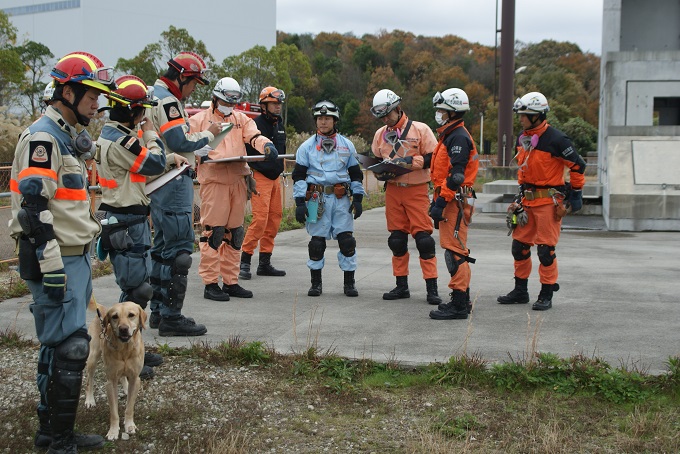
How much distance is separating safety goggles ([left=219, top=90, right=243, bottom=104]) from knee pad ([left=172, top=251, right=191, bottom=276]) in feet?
6.14

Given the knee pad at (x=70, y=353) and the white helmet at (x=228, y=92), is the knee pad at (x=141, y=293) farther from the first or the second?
the white helmet at (x=228, y=92)

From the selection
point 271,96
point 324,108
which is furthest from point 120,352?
point 271,96

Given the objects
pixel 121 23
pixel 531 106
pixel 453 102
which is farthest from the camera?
pixel 121 23

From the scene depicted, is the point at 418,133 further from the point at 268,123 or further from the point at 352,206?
the point at 268,123

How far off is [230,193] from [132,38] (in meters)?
63.8

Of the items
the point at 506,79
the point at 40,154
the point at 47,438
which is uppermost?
the point at 506,79

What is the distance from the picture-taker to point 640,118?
61.8ft

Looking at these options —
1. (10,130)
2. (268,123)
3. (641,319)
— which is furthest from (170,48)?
(641,319)

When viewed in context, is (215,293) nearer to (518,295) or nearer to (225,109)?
(225,109)

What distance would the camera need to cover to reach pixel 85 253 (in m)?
4.37

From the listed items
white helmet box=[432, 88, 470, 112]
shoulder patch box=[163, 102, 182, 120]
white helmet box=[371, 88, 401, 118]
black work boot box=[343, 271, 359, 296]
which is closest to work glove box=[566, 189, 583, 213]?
white helmet box=[432, 88, 470, 112]

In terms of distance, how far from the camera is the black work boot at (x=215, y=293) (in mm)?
7871

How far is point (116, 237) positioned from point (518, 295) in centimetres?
416

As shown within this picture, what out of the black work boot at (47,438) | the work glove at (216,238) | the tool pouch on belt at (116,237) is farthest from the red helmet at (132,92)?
the work glove at (216,238)
